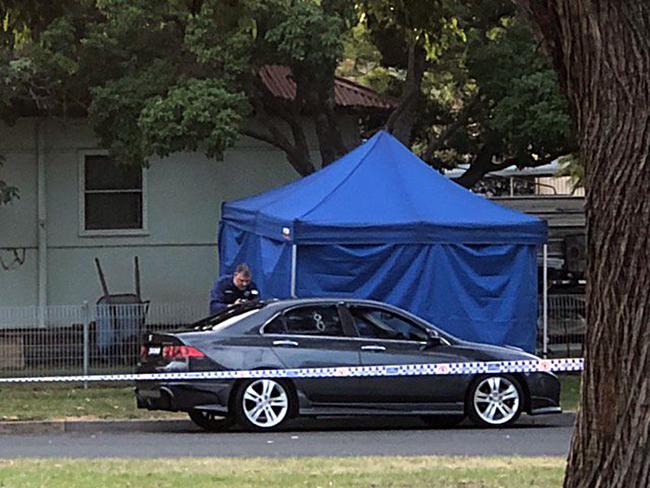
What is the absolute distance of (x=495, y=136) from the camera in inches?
832

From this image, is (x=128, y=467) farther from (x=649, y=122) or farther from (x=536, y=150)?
(x=536, y=150)

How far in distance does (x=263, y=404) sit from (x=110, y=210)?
1036 centimetres

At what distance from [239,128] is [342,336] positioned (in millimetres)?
4618

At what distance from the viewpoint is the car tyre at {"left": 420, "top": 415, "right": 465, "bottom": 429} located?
16.1 m

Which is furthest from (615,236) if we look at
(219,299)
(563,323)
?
(563,323)

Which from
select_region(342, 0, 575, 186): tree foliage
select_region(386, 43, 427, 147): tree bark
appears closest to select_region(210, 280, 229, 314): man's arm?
select_region(342, 0, 575, 186): tree foliage

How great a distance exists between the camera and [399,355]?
616 inches

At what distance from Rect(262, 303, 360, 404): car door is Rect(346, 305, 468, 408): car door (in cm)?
15

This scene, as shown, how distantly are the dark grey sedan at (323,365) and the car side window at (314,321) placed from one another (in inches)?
0.4

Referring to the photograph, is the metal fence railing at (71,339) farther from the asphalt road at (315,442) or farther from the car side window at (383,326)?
the car side window at (383,326)

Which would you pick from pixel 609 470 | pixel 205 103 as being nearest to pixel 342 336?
pixel 205 103

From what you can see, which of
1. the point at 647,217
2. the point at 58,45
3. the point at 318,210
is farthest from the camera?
the point at 58,45

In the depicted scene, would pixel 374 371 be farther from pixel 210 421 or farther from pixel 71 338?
pixel 71 338

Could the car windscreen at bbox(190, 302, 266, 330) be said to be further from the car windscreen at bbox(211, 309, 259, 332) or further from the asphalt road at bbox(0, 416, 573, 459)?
the asphalt road at bbox(0, 416, 573, 459)
